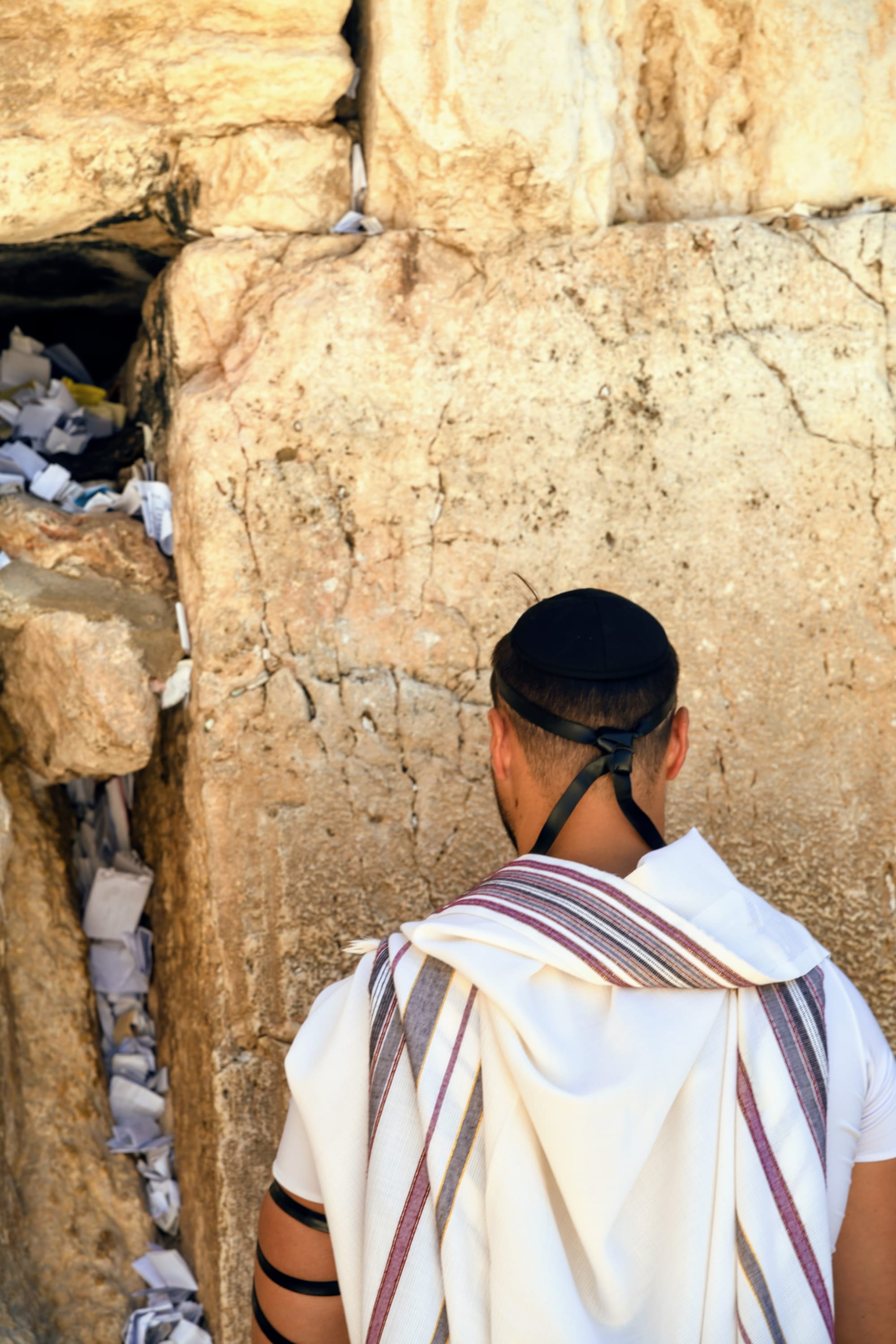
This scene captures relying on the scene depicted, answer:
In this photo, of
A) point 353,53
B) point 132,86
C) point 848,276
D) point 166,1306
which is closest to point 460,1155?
point 166,1306

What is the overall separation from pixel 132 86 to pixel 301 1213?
6.68ft

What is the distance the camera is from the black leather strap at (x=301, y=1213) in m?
1.41

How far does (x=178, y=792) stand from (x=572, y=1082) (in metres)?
1.31

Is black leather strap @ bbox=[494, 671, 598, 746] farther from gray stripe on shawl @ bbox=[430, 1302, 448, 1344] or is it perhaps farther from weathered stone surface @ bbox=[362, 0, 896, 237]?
weathered stone surface @ bbox=[362, 0, 896, 237]

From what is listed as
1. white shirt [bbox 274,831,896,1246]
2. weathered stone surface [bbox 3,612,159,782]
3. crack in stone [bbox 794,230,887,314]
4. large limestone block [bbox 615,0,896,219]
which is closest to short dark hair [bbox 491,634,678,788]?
white shirt [bbox 274,831,896,1246]

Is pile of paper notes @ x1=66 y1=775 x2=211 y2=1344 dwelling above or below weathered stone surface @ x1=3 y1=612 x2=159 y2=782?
below

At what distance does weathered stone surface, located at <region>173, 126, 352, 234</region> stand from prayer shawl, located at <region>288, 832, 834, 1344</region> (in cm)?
163

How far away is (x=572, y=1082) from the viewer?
124 centimetres

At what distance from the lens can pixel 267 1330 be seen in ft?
4.76

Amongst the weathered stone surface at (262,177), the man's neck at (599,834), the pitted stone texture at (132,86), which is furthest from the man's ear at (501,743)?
the pitted stone texture at (132,86)

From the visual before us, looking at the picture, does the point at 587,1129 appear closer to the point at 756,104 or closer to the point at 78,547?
the point at 78,547

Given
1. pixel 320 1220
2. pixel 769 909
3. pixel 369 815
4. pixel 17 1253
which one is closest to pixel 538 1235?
pixel 320 1220

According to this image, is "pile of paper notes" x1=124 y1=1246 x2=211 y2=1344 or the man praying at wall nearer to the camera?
the man praying at wall

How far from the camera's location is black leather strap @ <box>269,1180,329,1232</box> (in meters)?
1.41
